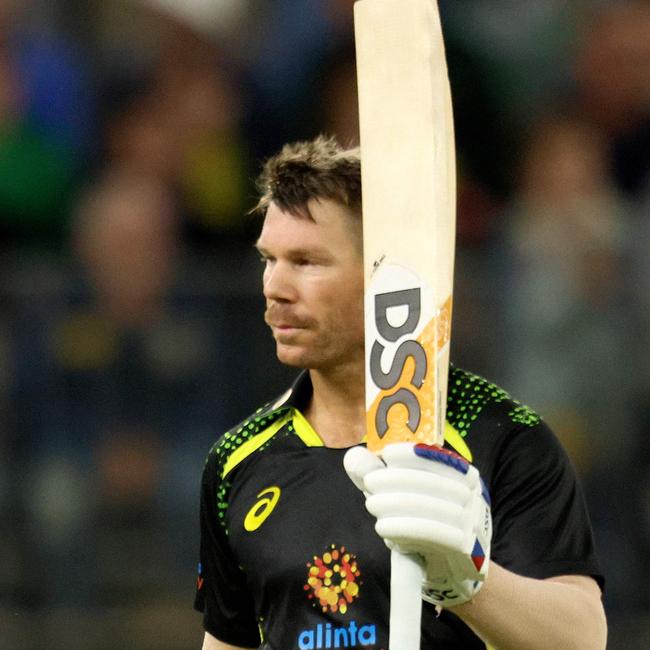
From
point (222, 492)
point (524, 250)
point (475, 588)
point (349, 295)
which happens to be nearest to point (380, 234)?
point (349, 295)

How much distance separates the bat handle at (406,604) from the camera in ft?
8.65

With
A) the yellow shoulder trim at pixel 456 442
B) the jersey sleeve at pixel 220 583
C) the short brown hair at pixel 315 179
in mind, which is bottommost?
the jersey sleeve at pixel 220 583

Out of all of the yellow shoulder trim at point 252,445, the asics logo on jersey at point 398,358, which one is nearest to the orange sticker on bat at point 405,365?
the asics logo on jersey at point 398,358

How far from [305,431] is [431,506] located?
2.95ft

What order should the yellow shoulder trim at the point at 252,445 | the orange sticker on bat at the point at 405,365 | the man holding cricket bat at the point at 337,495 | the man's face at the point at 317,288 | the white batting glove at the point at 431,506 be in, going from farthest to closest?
1. the yellow shoulder trim at the point at 252,445
2. the man's face at the point at 317,288
3. the man holding cricket bat at the point at 337,495
4. the orange sticker on bat at the point at 405,365
5. the white batting glove at the point at 431,506

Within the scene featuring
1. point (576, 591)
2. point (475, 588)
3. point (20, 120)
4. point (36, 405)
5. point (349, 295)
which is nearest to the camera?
point (475, 588)

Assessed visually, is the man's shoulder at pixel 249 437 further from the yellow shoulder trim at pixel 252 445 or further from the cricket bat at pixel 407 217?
the cricket bat at pixel 407 217

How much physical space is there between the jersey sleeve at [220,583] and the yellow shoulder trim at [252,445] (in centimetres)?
5

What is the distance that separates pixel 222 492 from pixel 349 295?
587 millimetres

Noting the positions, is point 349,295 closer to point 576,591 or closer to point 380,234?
point 380,234

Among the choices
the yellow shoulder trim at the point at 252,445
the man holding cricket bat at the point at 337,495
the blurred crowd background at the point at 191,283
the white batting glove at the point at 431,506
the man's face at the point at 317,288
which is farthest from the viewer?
the blurred crowd background at the point at 191,283

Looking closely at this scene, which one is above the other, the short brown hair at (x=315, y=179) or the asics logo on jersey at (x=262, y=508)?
the short brown hair at (x=315, y=179)

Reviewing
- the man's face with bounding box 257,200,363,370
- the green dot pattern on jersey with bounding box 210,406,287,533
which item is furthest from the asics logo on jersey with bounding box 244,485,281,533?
the man's face with bounding box 257,200,363,370

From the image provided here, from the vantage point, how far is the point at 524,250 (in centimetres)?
579
